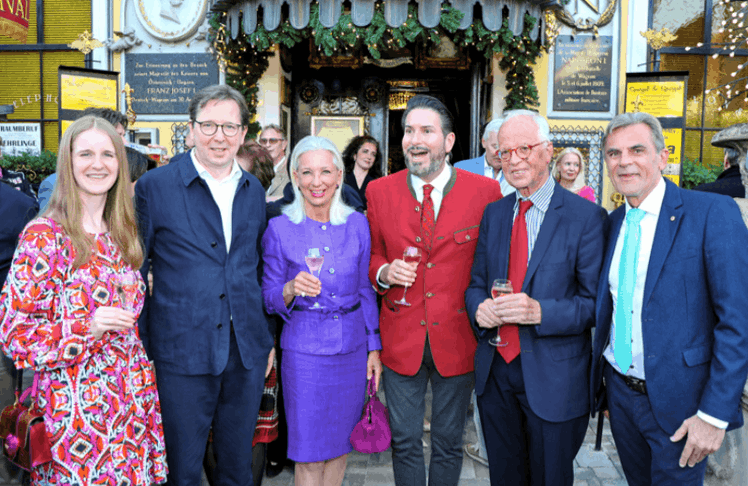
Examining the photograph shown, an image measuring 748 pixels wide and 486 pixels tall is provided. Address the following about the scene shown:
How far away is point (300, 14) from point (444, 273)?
5.26m

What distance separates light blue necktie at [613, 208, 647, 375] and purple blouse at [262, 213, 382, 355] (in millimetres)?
1150

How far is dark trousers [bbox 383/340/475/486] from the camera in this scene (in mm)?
2695

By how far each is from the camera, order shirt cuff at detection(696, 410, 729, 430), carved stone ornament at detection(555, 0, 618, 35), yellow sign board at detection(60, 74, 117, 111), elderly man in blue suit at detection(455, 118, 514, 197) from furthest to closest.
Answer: carved stone ornament at detection(555, 0, 618, 35)
yellow sign board at detection(60, 74, 117, 111)
elderly man in blue suit at detection(455, 118, 514, 197)
shirt cuff at detection(696, 410, 729, 430)

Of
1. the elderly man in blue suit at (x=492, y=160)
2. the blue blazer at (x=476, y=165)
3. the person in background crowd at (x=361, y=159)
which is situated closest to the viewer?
the elderly man in blue suit at (x=492, y=160)

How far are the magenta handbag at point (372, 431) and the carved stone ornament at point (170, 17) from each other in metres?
7.79

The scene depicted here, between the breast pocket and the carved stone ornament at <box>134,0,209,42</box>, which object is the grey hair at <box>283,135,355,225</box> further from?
the carved stone ornament at <box>134,0,209,42</box>

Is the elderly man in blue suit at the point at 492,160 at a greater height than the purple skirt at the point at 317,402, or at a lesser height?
greater

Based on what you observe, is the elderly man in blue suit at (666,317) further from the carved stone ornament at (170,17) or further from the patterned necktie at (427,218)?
the carved stone ornament at (170,17)

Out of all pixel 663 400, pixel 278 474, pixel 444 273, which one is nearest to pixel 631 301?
pixel 663 400

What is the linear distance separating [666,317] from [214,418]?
6.69ft

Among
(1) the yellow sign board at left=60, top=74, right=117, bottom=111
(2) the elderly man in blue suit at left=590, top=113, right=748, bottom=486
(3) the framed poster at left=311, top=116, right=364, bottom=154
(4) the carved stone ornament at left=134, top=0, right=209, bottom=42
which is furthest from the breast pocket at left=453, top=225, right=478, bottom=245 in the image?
(4) the carved stone ornament at left=134, top=0, right=209, bottom=42

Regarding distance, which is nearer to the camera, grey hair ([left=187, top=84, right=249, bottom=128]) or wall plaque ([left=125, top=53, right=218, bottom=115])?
grey hair ([left=187, top=84, right=249, bottom=128])

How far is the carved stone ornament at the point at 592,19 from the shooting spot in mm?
8523

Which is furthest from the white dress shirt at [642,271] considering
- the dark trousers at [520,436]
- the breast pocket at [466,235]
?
the breast pocket at [466,235]
